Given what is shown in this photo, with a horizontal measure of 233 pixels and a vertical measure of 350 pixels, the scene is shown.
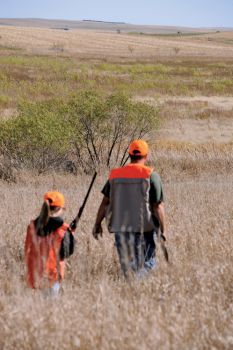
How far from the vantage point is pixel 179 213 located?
830cm

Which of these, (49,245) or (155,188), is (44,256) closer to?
(49,245)

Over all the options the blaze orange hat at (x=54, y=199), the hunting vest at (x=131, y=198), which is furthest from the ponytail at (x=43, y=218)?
the hunting vest at (x=131, y=198)

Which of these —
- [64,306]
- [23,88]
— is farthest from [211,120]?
[64,306]

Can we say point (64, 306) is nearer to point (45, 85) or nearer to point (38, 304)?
point (38, 304)

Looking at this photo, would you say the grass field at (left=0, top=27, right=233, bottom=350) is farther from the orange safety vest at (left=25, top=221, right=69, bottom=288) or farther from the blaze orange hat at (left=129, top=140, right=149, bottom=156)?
the blaze orange hat at (left=129, top=140, right=149, bottom=156)

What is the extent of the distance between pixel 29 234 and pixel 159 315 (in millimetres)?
1558

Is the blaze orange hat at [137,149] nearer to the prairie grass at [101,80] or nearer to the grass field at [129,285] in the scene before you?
the grass field at [129,285]

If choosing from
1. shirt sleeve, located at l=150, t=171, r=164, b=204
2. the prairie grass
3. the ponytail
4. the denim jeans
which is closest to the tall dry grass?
the denim jeans

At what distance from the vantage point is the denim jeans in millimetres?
5270

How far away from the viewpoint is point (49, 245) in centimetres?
474

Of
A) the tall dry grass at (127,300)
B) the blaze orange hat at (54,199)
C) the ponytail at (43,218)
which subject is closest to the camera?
the tall dry grass at (127,300)

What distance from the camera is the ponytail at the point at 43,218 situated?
180 inches

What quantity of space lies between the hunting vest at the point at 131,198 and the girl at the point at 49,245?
29.2 inches

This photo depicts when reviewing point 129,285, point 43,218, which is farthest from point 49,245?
point 129,285
